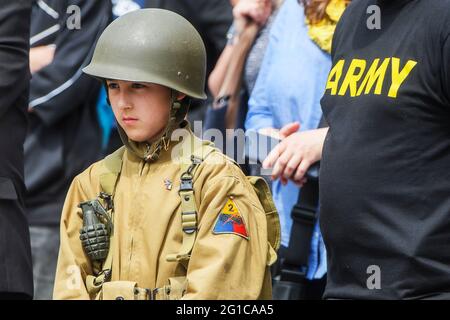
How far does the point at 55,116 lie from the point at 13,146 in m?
1.72

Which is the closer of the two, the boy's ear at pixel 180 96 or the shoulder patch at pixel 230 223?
the shoulder patch at pixel 230 223

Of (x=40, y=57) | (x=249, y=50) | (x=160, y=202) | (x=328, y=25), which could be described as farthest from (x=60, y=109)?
(x=160, y=202)

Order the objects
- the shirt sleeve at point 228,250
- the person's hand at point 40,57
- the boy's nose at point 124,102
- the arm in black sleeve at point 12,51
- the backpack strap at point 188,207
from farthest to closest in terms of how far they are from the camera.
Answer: the person's hand at point 40,57 < the arm in black sleeve at point 12,51 < the boy's nose at point 124,102 < the backpack strap at point 188,207 < the shirt sleeve at point 228,250

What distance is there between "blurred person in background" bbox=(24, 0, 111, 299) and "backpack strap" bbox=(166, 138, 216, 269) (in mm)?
2309

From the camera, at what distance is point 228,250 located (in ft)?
14.8

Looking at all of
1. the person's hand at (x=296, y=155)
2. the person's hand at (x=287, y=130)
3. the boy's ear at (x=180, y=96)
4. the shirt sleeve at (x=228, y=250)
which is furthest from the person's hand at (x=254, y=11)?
the shirt sleeve at (x=228, y=250)

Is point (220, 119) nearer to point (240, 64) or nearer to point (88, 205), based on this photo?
point (240, 64)

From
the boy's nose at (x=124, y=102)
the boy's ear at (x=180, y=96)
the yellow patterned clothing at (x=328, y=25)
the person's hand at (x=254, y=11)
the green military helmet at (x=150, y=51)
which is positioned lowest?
the boy's nose at (x=124, y=102)

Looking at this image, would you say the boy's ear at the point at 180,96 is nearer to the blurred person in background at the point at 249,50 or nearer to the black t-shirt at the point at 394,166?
the black t-shirt at the point at 394,166

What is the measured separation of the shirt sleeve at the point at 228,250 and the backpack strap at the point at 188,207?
0.03 meters

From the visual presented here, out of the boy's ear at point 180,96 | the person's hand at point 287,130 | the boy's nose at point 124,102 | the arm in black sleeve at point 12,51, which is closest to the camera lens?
the boy's nose at point 124,102

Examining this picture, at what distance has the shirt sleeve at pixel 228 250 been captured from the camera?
4.47m

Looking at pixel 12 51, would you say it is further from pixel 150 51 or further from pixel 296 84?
pixel 296 84

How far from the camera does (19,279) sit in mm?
5289
